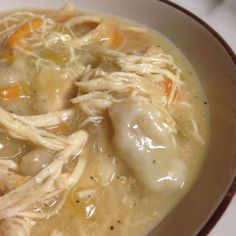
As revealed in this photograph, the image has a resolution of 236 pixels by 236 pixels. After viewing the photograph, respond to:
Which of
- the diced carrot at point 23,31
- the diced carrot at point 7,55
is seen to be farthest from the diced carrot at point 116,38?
the diced carrot at point 7,55

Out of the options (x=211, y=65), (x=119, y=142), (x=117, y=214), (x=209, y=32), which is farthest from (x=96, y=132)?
(x=209, y=32)

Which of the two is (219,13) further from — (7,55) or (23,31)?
(7,55)

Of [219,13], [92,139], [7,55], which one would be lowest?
[7,55]

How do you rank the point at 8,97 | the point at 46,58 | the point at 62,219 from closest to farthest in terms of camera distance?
the point at 62,219, the point at 8,97, the point at 46,58

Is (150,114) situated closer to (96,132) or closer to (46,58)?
(96,132)

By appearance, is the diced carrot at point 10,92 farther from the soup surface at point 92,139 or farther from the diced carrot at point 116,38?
the diced carrot at point 116,38

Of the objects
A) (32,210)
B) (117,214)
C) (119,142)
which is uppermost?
(119,142)

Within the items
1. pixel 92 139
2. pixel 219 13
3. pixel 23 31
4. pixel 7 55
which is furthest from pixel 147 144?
pixel 219 13
